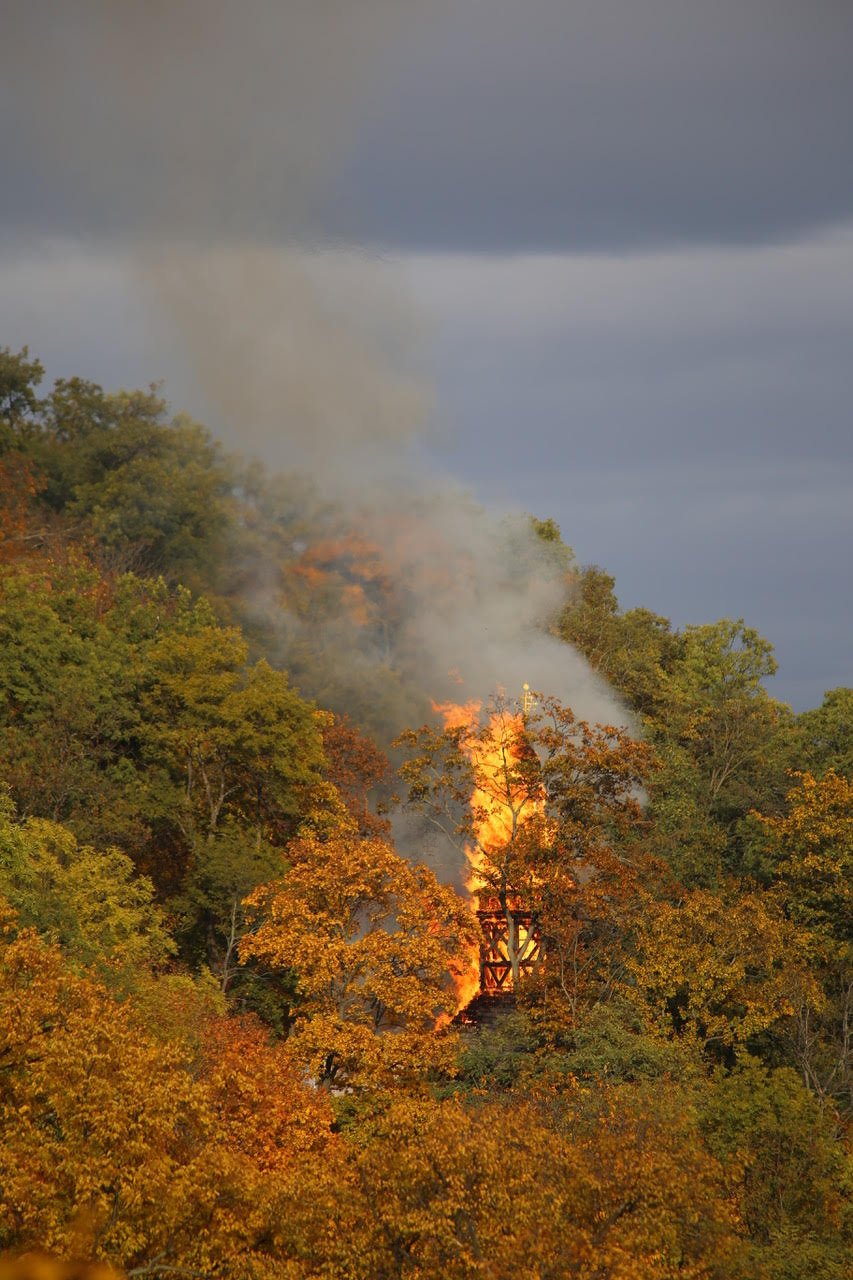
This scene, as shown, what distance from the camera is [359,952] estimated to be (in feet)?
161

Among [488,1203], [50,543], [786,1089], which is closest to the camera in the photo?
[488,1203]

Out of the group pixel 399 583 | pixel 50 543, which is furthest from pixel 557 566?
pixel 50 543

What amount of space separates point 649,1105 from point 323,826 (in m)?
23.1

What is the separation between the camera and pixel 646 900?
53.3 metres

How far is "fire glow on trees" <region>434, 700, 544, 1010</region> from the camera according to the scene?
55062 millimetres

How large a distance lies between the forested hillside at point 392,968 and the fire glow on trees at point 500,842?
165 mm

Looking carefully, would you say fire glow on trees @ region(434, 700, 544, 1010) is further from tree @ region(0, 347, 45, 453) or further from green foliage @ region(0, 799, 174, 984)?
tree @ region(0, 347, 45, 453)

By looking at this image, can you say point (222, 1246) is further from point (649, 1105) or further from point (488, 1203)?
point (649, 1105)

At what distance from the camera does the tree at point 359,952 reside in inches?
1876

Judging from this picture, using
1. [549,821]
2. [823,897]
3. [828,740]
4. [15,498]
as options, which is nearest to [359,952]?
[549,821]

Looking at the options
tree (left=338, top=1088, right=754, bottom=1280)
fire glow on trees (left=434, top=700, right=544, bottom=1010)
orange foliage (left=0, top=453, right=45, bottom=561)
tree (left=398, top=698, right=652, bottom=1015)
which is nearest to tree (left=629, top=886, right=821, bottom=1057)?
tree (left=398, top=698, right=652, bottom=1015)

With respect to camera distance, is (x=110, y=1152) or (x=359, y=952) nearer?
(x=110, y=1152)

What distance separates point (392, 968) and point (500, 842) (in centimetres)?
868

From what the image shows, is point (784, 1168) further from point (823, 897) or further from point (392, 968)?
point (823, 897)
